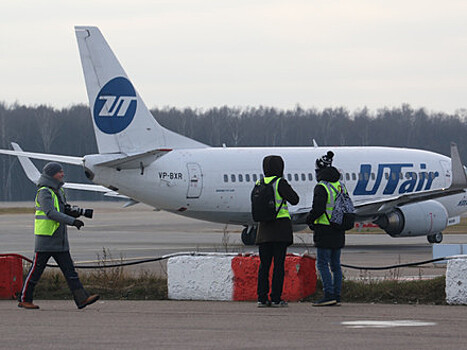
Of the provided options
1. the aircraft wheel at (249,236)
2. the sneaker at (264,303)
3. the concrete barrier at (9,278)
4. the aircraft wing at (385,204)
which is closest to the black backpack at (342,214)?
the sneaker at (264,303)

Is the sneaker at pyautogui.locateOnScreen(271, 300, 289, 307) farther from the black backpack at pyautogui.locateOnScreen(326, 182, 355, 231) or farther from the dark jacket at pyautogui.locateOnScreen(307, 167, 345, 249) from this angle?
the black backpack at pyautogui.locateOnScreen(326, 182, 355, 231)

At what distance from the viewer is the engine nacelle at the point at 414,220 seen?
3094 cm

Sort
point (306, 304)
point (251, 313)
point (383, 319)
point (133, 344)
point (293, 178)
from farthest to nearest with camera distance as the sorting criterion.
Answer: point (293, 178), point (306, 304), point (251, 313), point (383, 319), point (133, 344)

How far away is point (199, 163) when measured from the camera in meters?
30.9

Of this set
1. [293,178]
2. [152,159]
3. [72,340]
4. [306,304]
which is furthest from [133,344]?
[293,178]

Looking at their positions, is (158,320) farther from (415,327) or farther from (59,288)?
(59,288)

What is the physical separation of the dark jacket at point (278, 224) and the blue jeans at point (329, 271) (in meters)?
0.50

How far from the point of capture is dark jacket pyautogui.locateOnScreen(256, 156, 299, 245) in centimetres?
1445

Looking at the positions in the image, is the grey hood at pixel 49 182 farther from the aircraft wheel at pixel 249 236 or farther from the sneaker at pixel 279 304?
the aircraft wheel at pixel 249 236

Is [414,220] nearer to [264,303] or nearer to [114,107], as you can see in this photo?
[114,107]

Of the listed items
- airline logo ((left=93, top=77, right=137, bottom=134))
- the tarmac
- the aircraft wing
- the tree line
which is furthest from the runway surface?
the tree line

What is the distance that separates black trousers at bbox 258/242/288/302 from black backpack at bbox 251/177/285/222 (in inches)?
13.8

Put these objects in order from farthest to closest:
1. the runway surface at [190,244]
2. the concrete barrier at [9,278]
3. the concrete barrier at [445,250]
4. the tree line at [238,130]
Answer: the tree line at [238,130] → the runway surface at [190,244] → the concrete barrier at [445,250] → the concrete barrier at [9,278]

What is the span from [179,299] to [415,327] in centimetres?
436
